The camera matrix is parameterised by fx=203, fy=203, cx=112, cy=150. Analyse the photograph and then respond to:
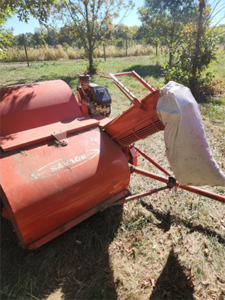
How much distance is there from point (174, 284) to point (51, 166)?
5.69ft

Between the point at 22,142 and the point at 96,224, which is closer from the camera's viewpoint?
the point at 22,142

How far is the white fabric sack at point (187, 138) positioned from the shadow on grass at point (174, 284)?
1.06 meters

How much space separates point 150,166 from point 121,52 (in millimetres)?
22802

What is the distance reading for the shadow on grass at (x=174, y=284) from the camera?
1.96 metres

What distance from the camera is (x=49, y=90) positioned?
283 cm

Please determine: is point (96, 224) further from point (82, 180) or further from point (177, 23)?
point (177, 23)

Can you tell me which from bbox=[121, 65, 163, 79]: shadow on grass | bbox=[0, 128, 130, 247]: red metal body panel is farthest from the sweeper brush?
bbox=[121, 65, 163, 79]: shadow on grass

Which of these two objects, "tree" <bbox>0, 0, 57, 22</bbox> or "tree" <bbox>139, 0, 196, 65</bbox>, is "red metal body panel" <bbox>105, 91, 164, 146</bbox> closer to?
"tree" <bbox>0, 0, 57, 22</bbox>

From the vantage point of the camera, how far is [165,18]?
1352cm

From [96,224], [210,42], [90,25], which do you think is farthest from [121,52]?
[96,224]

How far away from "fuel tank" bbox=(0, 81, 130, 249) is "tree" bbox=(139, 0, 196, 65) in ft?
41.6

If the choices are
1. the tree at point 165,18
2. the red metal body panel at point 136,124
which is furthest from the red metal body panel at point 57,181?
the tree at point 165,18

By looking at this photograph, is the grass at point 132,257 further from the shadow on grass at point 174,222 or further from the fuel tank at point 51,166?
the fuel tank at point 51,166

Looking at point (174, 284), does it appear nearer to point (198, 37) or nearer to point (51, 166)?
point (51, 166)
